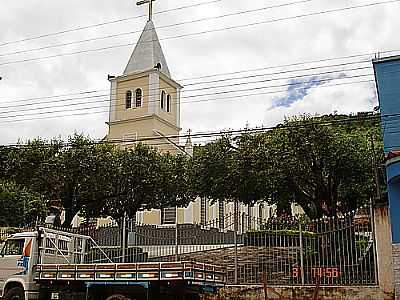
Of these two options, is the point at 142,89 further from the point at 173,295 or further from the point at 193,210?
the point at 173,295

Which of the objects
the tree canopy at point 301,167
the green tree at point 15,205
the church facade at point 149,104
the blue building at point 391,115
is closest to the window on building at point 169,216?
the church facade at point 149,104

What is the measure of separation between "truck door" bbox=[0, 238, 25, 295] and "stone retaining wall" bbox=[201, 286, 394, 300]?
5.61m

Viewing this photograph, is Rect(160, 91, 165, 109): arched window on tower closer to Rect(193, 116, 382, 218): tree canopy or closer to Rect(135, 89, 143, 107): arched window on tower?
Rect(135, 89, 143, 107): arched window on tower

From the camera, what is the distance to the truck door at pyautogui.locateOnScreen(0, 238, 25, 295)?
611 inches

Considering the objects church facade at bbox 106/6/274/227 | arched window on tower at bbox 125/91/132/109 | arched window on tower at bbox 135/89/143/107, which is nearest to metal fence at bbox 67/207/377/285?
church facade at bbox 106/6/274/227

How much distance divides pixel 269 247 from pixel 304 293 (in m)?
1.98

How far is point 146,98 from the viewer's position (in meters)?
44.6

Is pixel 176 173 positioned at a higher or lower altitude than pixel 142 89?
lower

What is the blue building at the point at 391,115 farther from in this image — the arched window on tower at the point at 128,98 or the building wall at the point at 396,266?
the arched window on tower at the point at 128,98

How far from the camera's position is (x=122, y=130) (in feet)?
147

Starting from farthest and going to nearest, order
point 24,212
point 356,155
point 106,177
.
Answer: point 106,177 < point 24,212 < point 356,155

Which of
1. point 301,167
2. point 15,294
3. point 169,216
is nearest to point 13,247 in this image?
point 15,294

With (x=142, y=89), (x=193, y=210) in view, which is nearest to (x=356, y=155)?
(x=193, y=210)

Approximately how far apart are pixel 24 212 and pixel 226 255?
1313 cm
